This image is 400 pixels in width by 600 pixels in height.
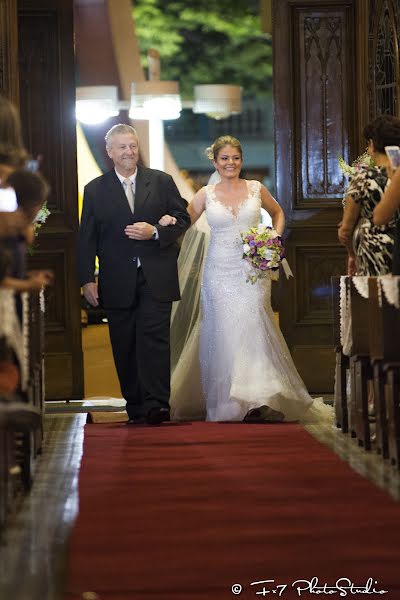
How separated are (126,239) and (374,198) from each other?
6.62 feet

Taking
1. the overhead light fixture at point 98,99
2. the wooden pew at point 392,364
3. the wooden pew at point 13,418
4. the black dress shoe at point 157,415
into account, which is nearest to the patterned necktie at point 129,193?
the black dress shoe at point 157,415

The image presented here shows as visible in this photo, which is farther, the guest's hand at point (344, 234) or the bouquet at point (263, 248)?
the bouquet at point (263, 248)

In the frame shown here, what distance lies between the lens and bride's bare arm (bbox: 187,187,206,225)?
10.3 meters

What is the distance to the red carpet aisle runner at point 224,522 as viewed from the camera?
4.68m

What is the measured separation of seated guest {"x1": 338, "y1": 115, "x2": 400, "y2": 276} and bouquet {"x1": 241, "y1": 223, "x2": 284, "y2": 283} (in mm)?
1262

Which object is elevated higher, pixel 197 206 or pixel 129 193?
pixel 129 193

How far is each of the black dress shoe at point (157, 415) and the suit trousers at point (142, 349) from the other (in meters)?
0.03

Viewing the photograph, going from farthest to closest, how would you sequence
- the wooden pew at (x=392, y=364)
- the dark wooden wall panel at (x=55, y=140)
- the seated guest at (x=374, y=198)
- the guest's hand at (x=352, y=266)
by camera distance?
the dark wooden wall panel at (x=55, y=140)
the guest's hand at (x=352, y=266)
the seated guest at (x=374, y=198)
the wooden pew at (x=392, y=364)

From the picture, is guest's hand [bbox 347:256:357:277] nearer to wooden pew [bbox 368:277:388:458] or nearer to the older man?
the older man

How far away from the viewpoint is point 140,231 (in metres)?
9.41

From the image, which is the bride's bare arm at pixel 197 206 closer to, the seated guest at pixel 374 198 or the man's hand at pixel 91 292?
the man's hand at pixel 91 292

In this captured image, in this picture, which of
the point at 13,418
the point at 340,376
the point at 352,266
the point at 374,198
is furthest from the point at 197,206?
the point at 13,418

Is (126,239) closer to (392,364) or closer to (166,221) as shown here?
(166,221)

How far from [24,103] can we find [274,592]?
770 cm
